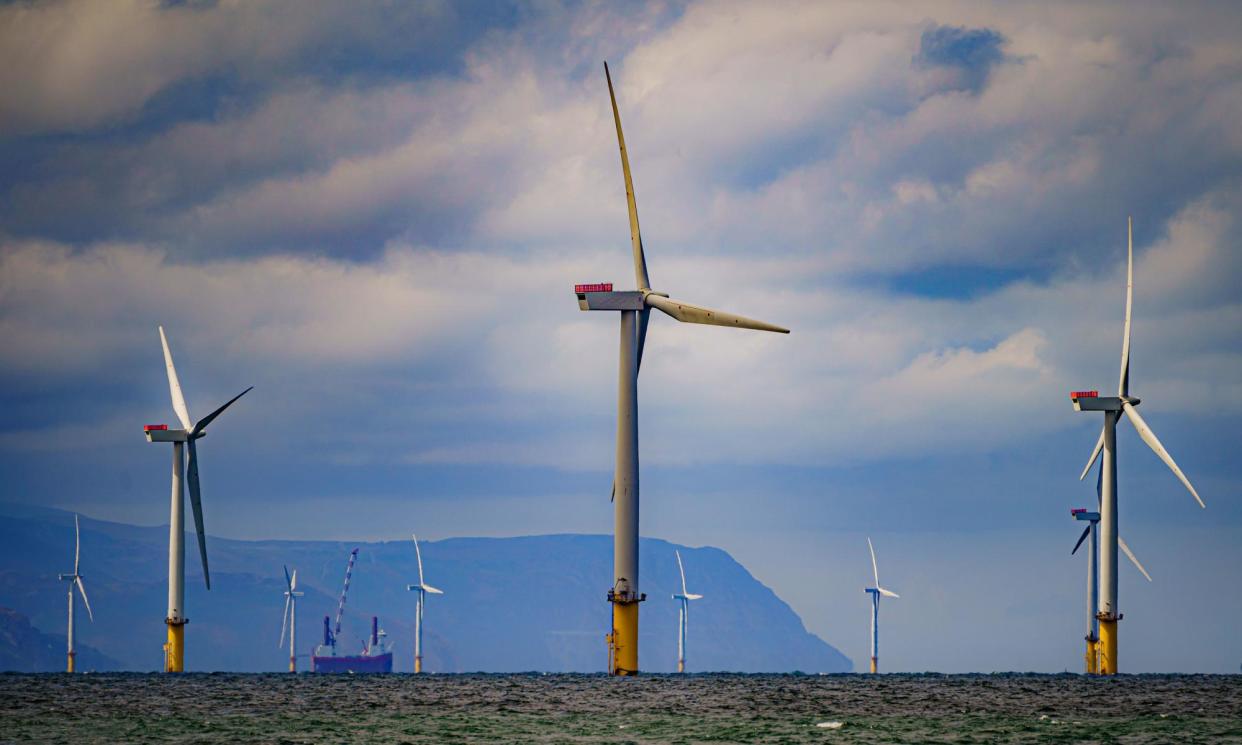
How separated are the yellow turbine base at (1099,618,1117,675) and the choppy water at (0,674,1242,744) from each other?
1027cm

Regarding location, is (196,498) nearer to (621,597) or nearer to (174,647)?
(174,647)

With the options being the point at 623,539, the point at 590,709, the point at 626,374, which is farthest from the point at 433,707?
the point at 626,374

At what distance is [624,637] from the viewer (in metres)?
146

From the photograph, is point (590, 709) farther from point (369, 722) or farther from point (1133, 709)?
point (1133, 709)

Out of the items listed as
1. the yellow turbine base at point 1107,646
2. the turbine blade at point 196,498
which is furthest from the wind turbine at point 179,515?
the yellow turbine base at point 1107,646

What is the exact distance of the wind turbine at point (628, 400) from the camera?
143 meters

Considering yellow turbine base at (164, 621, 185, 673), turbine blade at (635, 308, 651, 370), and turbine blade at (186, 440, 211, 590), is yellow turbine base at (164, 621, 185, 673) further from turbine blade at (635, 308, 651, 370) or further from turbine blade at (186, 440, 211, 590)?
turbine blade at (635, 308, 651, 370)

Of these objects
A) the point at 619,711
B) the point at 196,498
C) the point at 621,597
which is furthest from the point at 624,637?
the point at 196,498

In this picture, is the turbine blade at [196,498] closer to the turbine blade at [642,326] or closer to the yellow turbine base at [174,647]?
the yellow turbine base at [174,647]

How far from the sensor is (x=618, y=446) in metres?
146

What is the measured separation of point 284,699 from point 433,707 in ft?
50.8

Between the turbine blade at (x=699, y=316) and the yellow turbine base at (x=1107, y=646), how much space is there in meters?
67.2

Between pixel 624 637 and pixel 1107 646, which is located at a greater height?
pixel 624 637

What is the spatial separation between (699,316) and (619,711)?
124 feet
